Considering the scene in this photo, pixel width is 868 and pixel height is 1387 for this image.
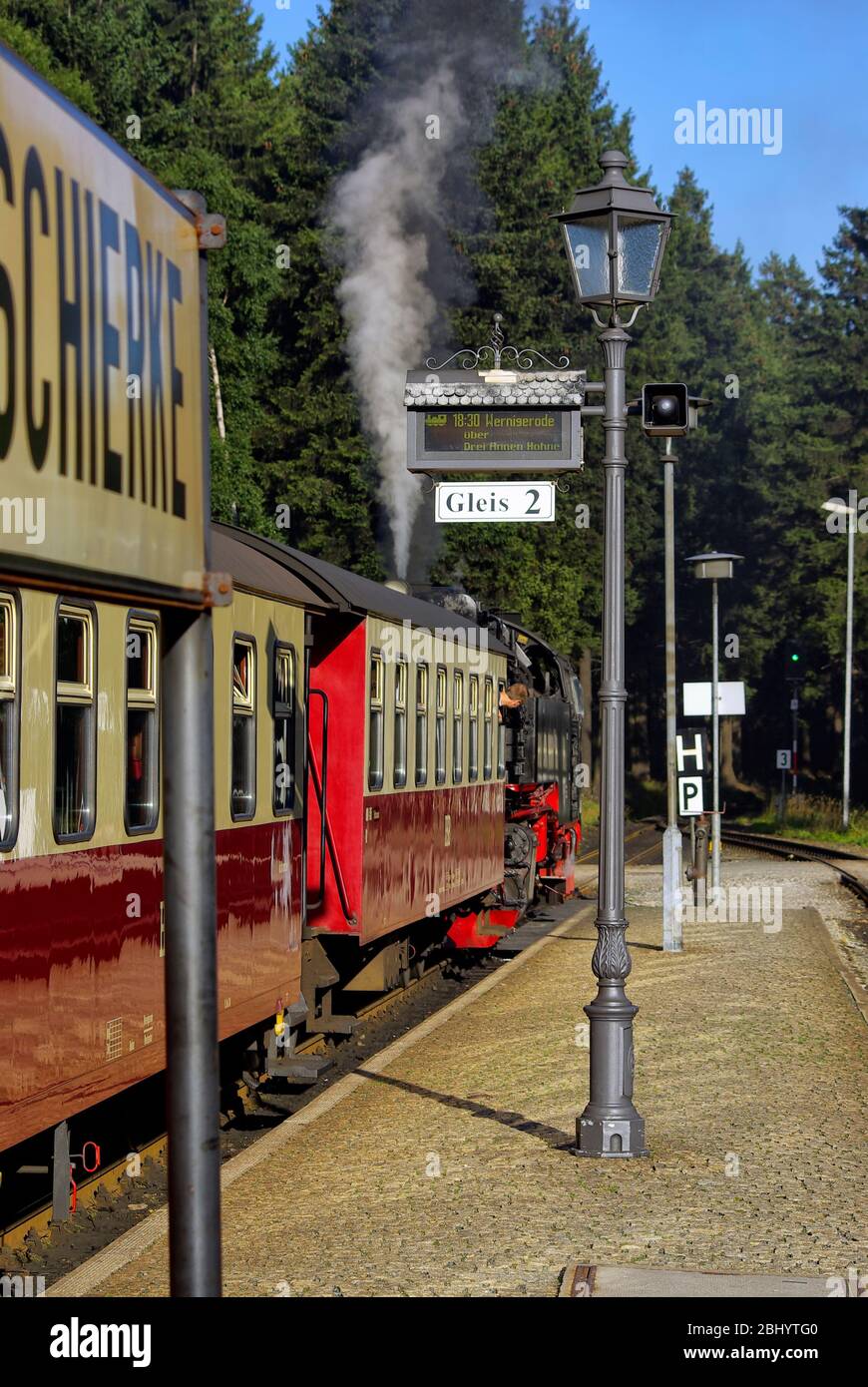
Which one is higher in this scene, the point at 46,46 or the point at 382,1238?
the point at 46,46

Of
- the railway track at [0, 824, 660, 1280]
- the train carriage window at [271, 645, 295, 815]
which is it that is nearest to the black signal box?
the train carriage window at [271, 645, 295, 815]

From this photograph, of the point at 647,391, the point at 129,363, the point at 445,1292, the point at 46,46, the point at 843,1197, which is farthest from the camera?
the point at 46,46

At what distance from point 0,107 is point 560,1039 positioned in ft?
40.3

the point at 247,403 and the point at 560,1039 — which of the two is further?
the point at 247,403

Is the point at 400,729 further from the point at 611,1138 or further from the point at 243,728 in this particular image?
the point at 611,1138

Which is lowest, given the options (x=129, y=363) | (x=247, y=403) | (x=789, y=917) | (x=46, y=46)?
(x=789, y=917)

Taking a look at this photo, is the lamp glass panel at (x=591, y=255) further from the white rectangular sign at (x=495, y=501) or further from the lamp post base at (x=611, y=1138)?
the lamp post base at (x=611, y=1138)

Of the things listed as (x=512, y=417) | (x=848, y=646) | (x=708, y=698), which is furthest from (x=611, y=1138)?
(x=848, y=646)

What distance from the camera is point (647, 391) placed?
39.9 ft

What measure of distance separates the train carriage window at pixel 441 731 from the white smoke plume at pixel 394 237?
96.3ft

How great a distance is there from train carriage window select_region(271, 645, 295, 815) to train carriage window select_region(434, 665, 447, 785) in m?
5.38

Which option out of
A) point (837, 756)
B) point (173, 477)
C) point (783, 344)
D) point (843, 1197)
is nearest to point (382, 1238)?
point (843, 1197)

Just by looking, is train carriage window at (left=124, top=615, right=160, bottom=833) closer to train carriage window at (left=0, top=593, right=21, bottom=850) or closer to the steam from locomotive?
train carriage window at (left=0, top=593, right=21, bottom=850)

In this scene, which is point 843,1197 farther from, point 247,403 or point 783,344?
point 783,344
